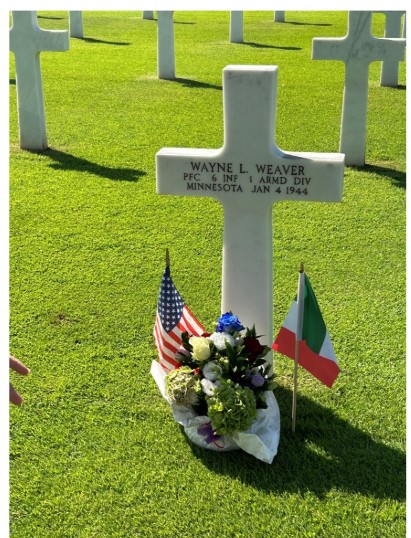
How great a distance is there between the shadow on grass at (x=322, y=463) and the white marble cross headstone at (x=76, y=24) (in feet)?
64.8

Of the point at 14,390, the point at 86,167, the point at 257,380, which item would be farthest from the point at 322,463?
the point at 86,167

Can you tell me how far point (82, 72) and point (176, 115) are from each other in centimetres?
498

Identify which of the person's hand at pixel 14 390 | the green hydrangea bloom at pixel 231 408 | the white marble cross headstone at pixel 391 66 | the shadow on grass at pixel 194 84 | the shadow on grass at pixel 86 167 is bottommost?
the green hydrangea bloom at pixel 231 408

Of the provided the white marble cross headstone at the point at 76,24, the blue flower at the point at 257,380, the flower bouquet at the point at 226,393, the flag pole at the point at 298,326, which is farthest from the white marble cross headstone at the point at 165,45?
the blue flower at the point at 257,380

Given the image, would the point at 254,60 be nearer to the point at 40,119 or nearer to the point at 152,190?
the point at 40,119

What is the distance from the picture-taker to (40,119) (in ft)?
34.0

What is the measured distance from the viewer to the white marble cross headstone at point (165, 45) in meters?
14.5

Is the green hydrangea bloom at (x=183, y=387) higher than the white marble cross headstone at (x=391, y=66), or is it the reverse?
the white marble cross headstone at (x=391, y=66)

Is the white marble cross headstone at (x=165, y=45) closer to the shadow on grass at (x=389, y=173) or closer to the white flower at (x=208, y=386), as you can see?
the shadow on grass at (x=389, y=173)

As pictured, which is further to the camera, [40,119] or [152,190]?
[40,119]

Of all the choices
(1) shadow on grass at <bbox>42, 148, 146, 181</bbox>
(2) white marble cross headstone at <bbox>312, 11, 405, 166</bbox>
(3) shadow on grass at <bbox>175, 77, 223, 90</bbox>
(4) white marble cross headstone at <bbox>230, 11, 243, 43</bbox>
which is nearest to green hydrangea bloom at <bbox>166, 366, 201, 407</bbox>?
(1) shadow on grass at <bbox>42, 148, 146, 181</bbox>

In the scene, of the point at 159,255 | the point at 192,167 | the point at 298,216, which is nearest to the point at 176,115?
the point at 298,216

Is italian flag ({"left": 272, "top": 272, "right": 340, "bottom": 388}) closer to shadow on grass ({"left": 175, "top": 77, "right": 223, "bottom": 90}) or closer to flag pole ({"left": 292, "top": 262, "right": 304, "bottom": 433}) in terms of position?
flag pole ({"left": 292, "top": 262, "right": 304, "bottom": 433})

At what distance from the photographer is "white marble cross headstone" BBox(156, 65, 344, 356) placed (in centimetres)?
432
